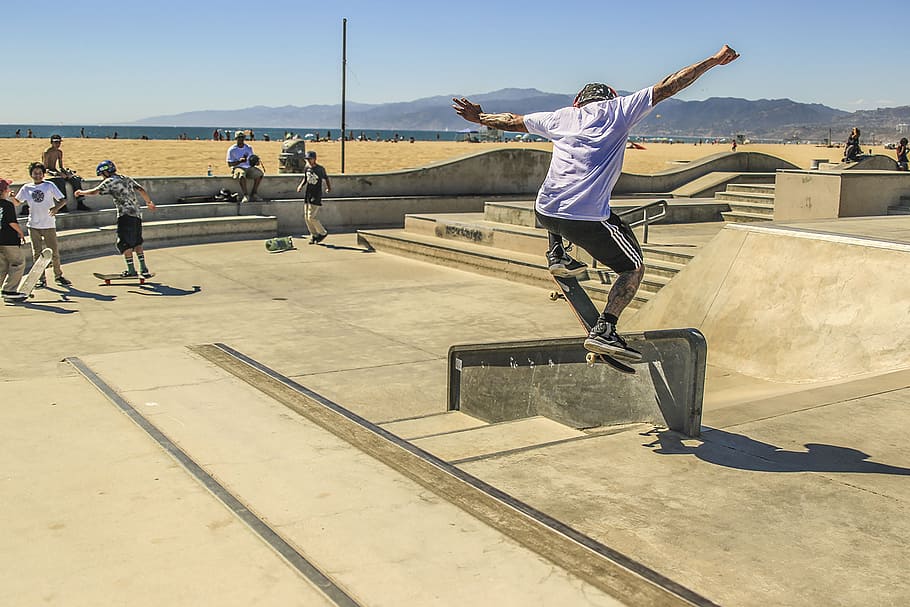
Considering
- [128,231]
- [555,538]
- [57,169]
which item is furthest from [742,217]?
[555,538]

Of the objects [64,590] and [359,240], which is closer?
[64,590]

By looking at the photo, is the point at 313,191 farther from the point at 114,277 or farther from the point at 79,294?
the point at 79,294

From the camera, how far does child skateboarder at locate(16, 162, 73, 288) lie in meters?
12.1

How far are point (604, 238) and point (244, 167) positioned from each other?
16274 millimetres

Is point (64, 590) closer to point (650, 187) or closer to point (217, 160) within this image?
point (650, 187)

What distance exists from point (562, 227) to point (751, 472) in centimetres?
175

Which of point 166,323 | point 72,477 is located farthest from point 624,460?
point 166,323

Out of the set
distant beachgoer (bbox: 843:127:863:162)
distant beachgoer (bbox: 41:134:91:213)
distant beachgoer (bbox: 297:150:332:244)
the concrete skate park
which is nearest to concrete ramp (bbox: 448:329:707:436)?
the concrete skate park

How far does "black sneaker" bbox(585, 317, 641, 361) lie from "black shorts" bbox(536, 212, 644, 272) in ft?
1.24

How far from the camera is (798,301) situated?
845 centimetres

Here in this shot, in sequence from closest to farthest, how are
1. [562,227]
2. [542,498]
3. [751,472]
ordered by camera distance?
[542,498] → [751,472] → [562,227]

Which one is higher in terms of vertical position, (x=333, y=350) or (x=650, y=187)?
(x=650, y=187)

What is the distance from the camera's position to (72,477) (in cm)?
447

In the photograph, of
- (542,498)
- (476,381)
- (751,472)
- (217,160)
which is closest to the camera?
(542,498)
